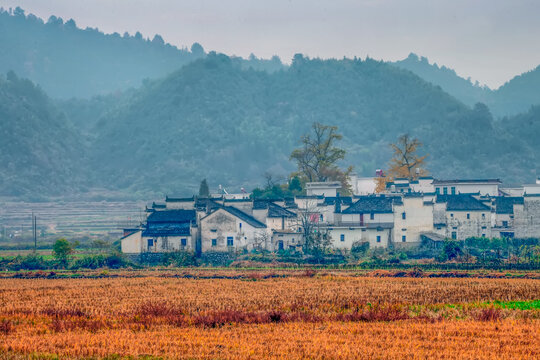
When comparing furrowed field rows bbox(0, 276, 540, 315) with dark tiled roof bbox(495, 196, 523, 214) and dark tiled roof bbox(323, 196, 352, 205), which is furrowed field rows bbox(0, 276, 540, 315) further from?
dark tiled roof bbox(495, 196, 523, 214)

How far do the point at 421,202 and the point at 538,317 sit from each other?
1775 inches

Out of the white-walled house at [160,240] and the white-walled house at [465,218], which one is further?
the white-walled house at [465,218]

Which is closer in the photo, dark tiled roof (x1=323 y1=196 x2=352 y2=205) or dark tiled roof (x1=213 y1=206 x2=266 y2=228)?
dark tiled roof (x1=213 y1=206 x2=266 y2=228)

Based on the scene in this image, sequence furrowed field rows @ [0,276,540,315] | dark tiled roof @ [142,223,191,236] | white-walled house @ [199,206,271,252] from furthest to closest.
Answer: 1. white-walled house @ [199,206,271,252]
2. dark tiled roof @ [142,223,191,236]
3. furrowed field rows @ [0,276,540,315]

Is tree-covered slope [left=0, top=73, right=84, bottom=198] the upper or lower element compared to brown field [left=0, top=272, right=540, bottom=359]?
upper

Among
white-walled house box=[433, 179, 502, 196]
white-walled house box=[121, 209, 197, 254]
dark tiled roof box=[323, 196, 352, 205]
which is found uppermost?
white-walled house box=[433, 179, 502, 196]

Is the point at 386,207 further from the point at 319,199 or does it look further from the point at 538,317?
the point at 538,317

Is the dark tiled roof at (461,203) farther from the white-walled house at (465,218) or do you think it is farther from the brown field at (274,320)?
the brown field at (274,320)

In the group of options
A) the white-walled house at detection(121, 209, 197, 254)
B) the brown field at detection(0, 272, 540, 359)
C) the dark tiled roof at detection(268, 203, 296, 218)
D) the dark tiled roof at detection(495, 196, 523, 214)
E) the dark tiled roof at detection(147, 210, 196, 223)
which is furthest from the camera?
the dark tiled roof at detection(495, 196, 523, 214)

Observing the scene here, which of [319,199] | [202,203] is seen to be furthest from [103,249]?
[319,199]

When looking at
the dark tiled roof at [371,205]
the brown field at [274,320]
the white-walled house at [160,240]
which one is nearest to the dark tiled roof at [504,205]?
the dark tiled roof at [371,205]

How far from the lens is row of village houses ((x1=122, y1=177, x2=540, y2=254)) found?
235 feet

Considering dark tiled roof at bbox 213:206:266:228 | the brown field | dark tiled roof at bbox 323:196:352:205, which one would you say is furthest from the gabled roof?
the brown field

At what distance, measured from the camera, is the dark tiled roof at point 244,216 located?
2844 inches
